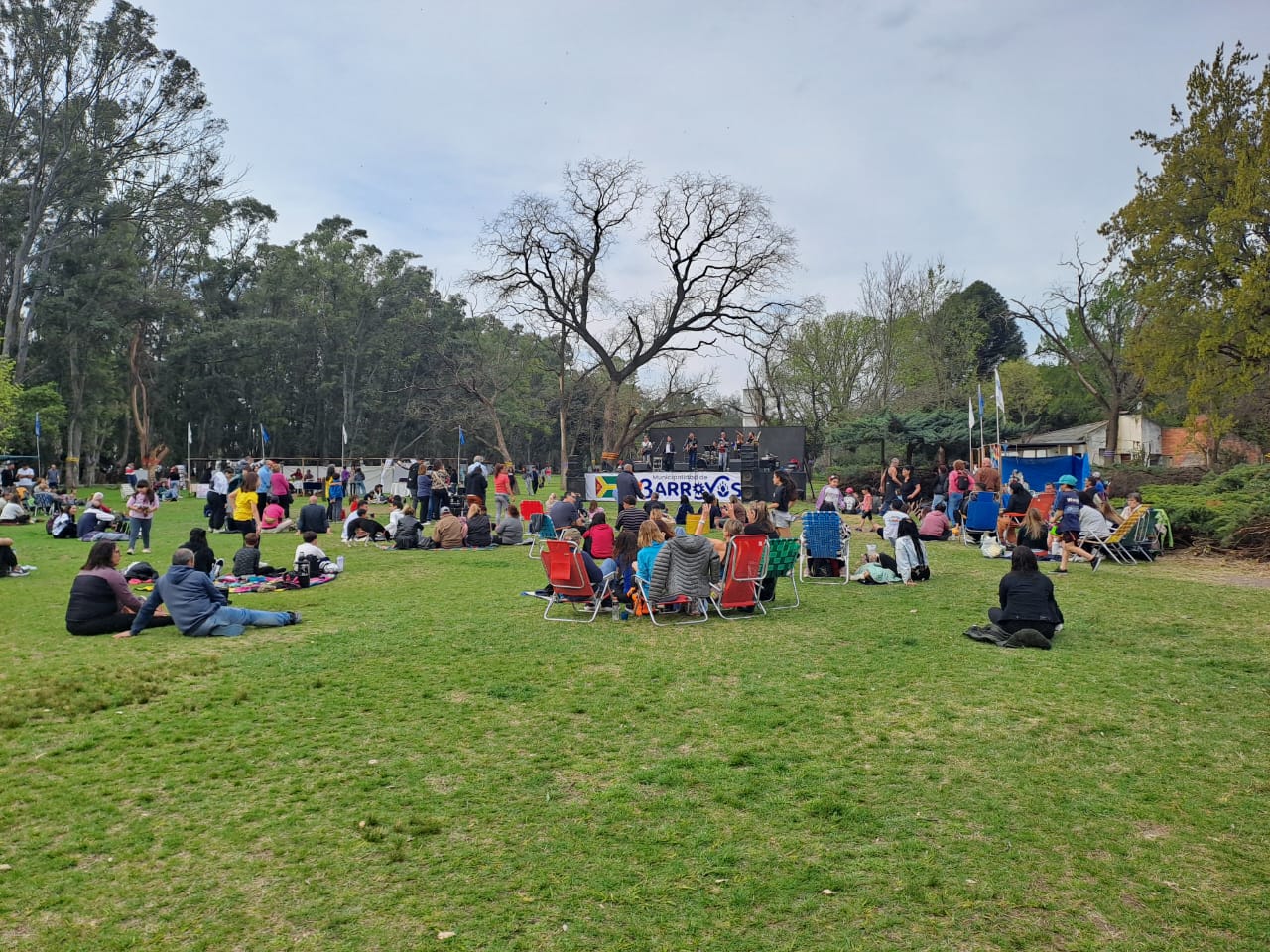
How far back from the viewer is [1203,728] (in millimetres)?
5066

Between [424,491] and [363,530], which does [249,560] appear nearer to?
[363,530]

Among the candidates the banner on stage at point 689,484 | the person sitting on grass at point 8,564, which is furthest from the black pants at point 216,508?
the banner on stage at point 689,484

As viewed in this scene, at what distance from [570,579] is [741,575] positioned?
5.67 feet

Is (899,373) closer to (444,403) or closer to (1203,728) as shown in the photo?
(444,403)

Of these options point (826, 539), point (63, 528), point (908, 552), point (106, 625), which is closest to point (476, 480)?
point (63, 528)

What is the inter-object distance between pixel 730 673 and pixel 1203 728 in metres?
2.95

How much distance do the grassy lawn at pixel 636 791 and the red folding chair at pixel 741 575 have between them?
1.09m

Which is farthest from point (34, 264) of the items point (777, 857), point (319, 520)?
point (777, 857)

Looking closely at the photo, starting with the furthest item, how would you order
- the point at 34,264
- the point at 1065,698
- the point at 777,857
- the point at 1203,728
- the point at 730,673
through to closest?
the point at 34,264, the point at 730,673, the point at 1065,698, the point at 1203,728, the point at 777,857

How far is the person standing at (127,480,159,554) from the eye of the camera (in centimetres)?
1389

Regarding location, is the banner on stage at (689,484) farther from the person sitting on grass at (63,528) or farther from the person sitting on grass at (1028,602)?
the person sitting on grass at (1028,602)

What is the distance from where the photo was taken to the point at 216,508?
17.8m

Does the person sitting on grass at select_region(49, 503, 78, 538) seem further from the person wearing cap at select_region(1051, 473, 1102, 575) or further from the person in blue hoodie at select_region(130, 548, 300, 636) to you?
the person wearing cap at select_region(1051, 473, 1102, 575)

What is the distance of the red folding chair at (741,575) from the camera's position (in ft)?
28.7
